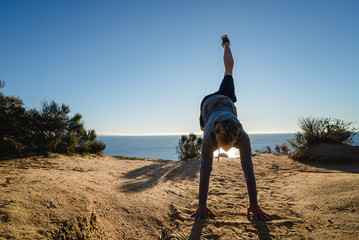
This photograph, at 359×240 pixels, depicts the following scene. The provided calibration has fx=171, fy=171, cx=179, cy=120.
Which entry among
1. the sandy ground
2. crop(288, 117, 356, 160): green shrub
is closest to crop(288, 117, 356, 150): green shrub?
crop(288, 117, 356, 160): green shrub

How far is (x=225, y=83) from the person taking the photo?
3.04m

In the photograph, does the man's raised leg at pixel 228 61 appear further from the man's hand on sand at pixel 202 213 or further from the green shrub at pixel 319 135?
the green shrub at pixel 319 135

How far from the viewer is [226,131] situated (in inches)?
75.5

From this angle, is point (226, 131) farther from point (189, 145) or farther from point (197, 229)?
point (189, 145)

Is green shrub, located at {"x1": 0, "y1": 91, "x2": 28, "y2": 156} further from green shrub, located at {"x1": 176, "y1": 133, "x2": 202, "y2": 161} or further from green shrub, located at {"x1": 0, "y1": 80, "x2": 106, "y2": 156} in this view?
green shrub, located at {"x1": 176, "y1": 133, "x2": 202, "y2": 161}

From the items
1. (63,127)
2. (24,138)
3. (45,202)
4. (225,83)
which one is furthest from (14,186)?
(63,127)

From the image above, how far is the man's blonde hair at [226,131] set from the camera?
192 centimetres

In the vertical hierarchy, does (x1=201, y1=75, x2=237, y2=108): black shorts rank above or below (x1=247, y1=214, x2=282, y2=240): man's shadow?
above

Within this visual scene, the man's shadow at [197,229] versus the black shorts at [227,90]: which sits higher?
the black shorts at [227,90]

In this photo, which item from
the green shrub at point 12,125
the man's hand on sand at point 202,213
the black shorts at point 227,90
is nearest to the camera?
the man's hand on sand at point 202,213

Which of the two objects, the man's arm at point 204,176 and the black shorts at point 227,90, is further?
the black shorts at point 227,90

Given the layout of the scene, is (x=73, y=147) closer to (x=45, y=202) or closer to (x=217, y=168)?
(x=217, y=168)

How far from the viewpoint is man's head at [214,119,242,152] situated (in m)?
1.92

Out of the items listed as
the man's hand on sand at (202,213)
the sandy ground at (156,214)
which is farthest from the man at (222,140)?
the sandy ground at (156,214)
